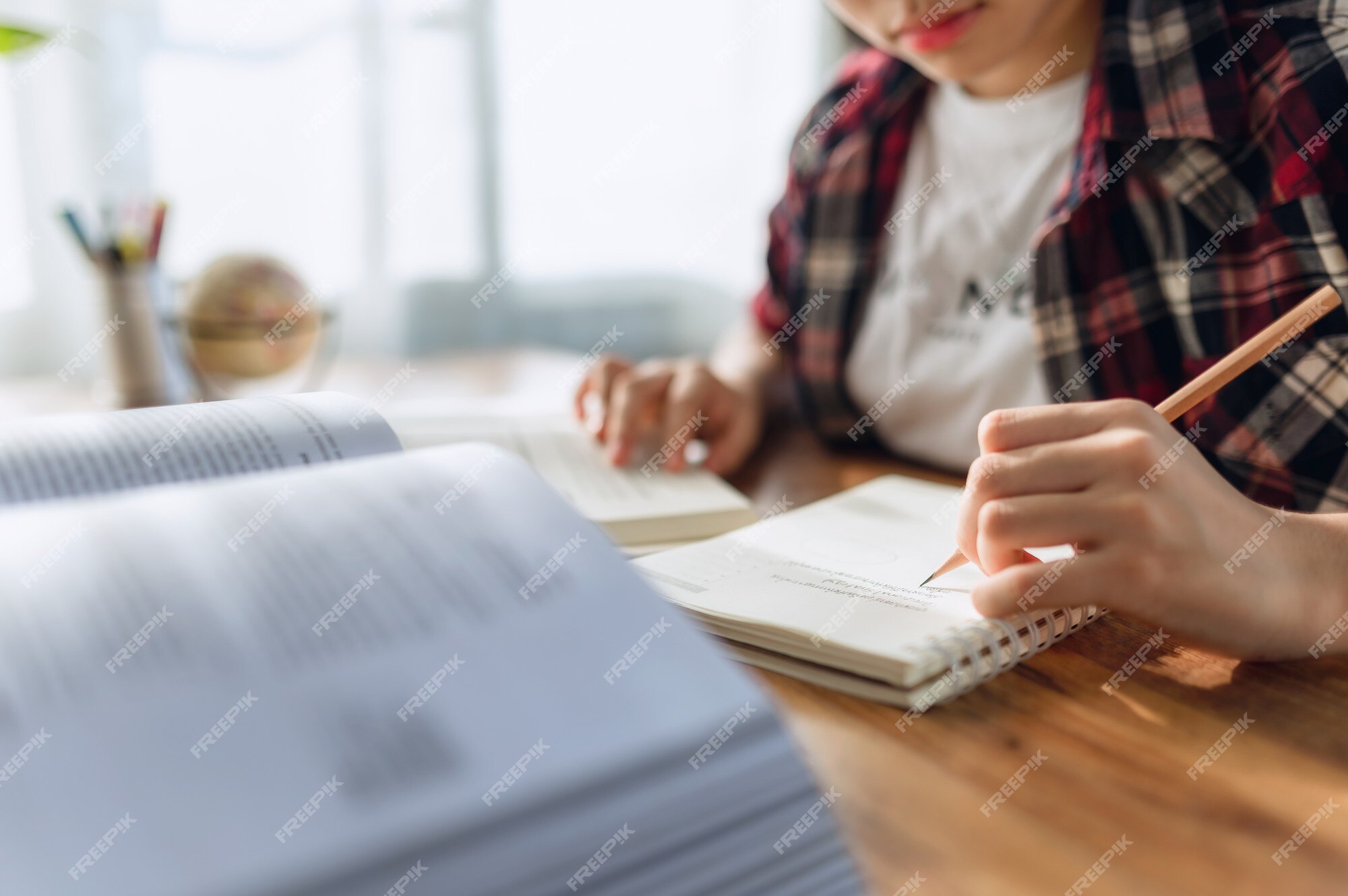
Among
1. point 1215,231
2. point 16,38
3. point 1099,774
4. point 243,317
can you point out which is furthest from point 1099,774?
point 16,38

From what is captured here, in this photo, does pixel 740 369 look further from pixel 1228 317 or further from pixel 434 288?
Result: pixel 434 288

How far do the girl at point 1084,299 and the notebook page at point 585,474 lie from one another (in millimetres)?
32

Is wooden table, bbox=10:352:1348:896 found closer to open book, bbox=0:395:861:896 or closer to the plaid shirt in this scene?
open book, bbox=0:395:861:896

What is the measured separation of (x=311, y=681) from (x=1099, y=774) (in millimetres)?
265

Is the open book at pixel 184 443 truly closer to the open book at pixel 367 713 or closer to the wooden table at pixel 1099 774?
the open book at pixel 367 713

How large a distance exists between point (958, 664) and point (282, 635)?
0.82 feet

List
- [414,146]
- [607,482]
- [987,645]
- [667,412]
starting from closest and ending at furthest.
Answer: [987,645], [607,482], [667,412], [414,146]

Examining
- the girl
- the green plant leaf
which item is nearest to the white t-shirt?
the girl

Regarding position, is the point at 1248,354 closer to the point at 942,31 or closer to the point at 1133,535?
the point at 1133,535

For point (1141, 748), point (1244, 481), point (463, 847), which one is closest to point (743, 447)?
point (1244, 481)

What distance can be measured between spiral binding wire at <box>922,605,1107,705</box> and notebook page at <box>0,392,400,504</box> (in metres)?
0.25

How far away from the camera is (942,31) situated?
76 cm

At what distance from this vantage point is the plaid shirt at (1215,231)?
62 centimetres

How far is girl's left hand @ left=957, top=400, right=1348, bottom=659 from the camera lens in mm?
407
